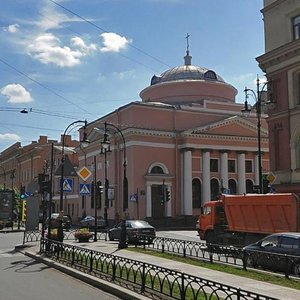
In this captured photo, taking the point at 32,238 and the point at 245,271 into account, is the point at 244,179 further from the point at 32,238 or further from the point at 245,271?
the point at 245,271

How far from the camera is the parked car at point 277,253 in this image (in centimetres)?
1410

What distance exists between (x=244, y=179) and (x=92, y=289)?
49965mm

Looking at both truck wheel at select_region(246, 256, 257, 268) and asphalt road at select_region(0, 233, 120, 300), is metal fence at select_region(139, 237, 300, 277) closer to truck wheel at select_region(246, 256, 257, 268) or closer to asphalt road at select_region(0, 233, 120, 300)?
truck wheel at select_region(246, 256, 257, 268)

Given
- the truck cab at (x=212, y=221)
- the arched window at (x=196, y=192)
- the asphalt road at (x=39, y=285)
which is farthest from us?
the arched window at (x=196, y=192)

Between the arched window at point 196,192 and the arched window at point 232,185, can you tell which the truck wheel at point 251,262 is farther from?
the arched window at point 232,185

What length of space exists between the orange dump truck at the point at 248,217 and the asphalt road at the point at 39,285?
1061 cm

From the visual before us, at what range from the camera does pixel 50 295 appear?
11.5m

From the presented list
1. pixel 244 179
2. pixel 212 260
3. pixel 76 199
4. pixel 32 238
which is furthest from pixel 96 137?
pixel 212 260

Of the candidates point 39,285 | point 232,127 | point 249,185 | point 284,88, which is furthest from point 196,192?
point 39,285

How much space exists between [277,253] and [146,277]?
16.2 feet

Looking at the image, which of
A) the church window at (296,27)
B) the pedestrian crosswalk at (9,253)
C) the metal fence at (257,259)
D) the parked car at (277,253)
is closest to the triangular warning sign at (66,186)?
the pedestrian crosswalk at (9,253)

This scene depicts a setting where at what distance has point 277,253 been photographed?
15.4 metres

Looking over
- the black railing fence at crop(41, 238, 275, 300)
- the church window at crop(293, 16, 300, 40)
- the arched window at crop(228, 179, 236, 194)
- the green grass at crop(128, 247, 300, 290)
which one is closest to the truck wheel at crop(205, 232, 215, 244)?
the green grass at crop(128, 247, 300, 290)

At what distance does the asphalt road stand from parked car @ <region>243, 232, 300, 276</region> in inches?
207
